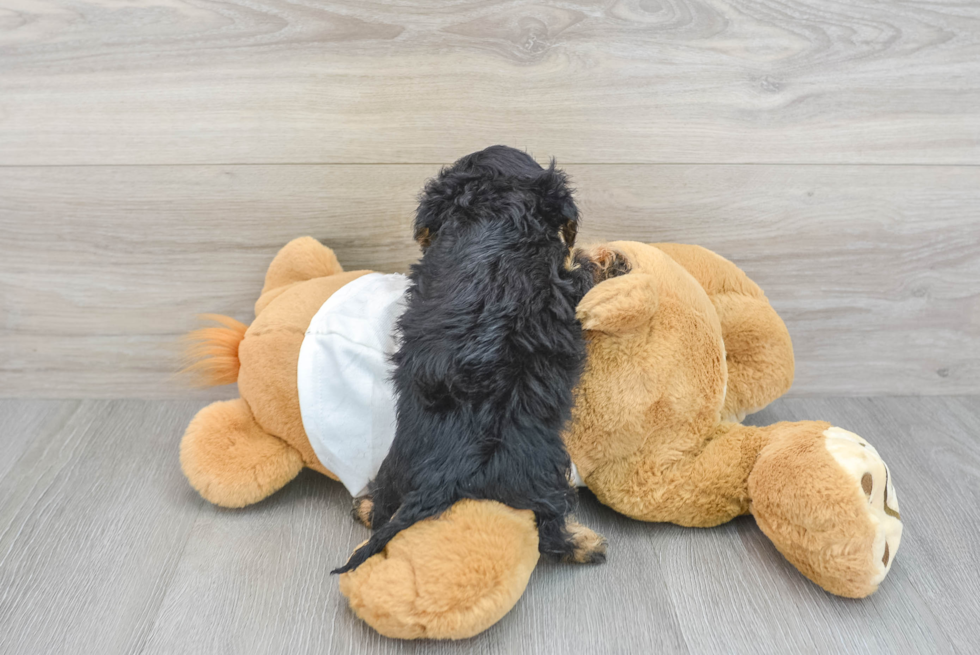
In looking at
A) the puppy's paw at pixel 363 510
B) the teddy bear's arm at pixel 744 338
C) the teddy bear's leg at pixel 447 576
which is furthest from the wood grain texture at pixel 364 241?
the teddy bear's leg at pixel 447 576

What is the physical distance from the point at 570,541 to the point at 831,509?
0.24 metres

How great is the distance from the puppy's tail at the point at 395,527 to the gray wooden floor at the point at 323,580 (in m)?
0.08

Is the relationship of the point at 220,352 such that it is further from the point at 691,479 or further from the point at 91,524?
the point at 691,479

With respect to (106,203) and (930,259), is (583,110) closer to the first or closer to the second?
(930,259)

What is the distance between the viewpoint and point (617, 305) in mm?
651

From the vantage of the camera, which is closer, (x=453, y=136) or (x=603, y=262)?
(x=603, y=262)

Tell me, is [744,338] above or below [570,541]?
above

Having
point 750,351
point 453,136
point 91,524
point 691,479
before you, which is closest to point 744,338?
point 750,351

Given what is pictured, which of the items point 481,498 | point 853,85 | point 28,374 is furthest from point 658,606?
point 28,374

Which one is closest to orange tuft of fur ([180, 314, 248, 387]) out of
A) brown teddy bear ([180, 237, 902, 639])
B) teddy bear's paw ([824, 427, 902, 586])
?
brown teddy bear ([180, 237, 902, 639])

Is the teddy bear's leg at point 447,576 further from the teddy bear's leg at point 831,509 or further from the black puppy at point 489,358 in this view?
the teddy bear's leg at point 831,509

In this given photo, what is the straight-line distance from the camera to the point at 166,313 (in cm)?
98

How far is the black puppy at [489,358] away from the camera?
61 cm

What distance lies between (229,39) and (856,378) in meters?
0.98
